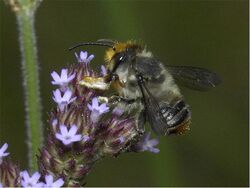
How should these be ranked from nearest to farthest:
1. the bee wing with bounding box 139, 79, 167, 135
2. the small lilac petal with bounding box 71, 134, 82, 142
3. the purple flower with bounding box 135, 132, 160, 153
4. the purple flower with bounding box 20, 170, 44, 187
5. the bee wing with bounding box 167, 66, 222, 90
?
1. the purple flower with bounding box 20, 170, 44, 187
2. the small lilac petal with bounding box 71, 134, 82, 142
3. the bee wing with bounding box 139, 79, 167, 135
4. the purple flower with bounding box 135, 132, 160, 153
5. the bee wing with bounding box 167, 66, 222, 90

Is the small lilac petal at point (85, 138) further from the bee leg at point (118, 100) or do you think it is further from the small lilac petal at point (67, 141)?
the bee leg at point (118, 100)

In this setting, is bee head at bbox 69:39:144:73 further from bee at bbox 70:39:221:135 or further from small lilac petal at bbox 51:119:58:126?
small lilac petal at bbox 51:119:58:126

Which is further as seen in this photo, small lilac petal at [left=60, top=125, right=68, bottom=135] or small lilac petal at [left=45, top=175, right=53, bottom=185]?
small lilac petal at [left=60, top=125, right=68, bottom=135]

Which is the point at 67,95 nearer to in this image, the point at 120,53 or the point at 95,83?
the point at 95,83

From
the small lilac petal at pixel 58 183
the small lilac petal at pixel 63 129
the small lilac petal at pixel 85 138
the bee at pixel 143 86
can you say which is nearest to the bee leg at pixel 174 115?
the bee at pixel 143 86

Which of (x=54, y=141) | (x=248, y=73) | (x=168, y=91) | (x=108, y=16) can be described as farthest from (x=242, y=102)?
(x=54, y=141)

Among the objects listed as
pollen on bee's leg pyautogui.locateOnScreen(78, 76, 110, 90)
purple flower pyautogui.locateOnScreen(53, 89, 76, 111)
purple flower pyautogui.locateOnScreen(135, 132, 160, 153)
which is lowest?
purple flower pyautogui.locateOnScreen(135, 132, 160, 153)

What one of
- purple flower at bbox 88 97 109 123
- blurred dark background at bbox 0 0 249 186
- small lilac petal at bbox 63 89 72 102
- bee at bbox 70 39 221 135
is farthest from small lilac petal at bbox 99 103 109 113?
blurred dark background at bbox 0 0 249 186

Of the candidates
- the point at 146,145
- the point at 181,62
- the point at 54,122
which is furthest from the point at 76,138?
the point at 181,62
